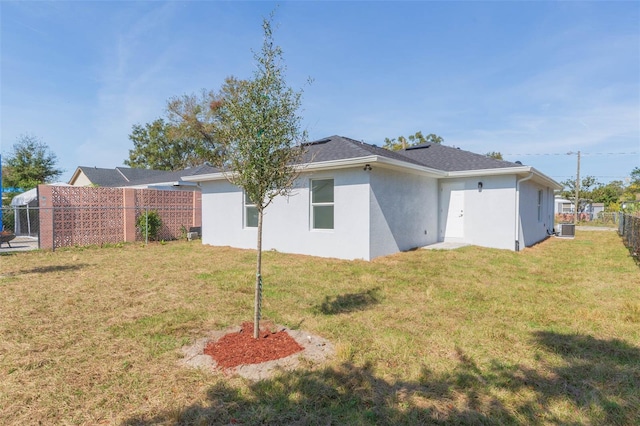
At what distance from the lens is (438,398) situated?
2805 millimetres

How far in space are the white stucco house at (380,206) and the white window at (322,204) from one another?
0.03 metres

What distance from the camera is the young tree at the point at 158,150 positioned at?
3869 centimetres

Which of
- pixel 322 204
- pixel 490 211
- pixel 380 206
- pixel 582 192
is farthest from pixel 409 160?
pixel 582 192

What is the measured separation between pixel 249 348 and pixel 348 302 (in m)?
2.25

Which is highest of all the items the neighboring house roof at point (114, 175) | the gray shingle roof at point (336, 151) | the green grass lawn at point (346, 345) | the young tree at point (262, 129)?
the neighboring house roof at point (114, 175)

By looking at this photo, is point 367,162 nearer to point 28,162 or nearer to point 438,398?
point 438,398

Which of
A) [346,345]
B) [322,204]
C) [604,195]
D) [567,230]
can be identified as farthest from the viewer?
[604,195]

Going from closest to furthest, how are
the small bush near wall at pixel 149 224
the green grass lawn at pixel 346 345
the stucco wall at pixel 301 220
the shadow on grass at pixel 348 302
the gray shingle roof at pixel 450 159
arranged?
the green grass lawn at pixel 346 345 → the shadow on grass at pixel 348 302 → the stucco wall at pixel 301 220 → the gray shingle roof at pixel 450 159 → the small bush near wall at pixel 149 224

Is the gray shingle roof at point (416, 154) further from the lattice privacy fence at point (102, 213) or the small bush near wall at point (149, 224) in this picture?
the lattice privacy fence at point (102, 213)

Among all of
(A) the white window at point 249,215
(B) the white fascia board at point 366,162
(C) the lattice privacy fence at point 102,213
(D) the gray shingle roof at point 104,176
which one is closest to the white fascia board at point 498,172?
(B) the white fascia board at point 366,162

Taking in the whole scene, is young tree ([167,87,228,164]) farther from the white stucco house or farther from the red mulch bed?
the red mulch bed

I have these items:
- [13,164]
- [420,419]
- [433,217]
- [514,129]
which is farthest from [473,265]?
[13,164]

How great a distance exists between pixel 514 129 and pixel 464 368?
2422 centimetres

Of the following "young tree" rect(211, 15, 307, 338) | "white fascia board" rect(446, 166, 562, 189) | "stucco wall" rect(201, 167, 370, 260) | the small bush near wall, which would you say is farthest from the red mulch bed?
the small bush near wall
